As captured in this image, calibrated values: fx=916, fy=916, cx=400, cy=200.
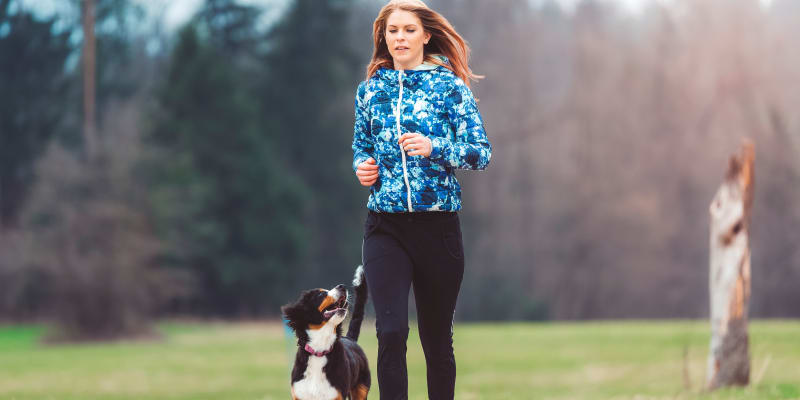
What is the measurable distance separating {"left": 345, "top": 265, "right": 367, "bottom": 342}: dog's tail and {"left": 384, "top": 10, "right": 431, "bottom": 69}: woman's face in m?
1.20

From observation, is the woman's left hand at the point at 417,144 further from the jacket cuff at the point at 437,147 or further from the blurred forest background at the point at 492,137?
the blurred forest background at the point at 492,137

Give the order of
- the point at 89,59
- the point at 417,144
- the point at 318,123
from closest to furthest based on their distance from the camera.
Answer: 1. the point at 417,144
2. the point at 89,59
3. the point at 318,123

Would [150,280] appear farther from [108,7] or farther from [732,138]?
[732,138]

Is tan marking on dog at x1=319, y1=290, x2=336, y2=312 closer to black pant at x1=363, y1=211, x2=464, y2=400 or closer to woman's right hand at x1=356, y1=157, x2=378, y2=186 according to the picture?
black pant at x1=363, y1=211, x2=464, y2=400

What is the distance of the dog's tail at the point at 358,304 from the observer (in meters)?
4.93

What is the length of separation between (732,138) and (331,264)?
58.7 ft

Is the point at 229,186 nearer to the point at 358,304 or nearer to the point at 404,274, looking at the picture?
the point at 358,304

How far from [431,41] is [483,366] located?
43.7 feet

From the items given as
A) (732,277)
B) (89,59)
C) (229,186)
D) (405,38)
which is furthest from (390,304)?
(229,186)

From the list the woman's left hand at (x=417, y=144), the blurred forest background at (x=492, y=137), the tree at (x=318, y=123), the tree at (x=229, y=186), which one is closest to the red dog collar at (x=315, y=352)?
the woman's left hand at (x=417, y=144)

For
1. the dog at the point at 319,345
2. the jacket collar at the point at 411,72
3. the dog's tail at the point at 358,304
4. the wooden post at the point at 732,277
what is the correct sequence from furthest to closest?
the wooden post at the point at 732,277, the dog's tail at the point at 358,304, the dog at the point at 319,345, the jacket collar at the point at 411,72

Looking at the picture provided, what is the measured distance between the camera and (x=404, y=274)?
4.21 m

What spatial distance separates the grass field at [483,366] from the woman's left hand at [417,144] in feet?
14.8

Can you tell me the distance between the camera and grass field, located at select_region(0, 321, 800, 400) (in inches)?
457
